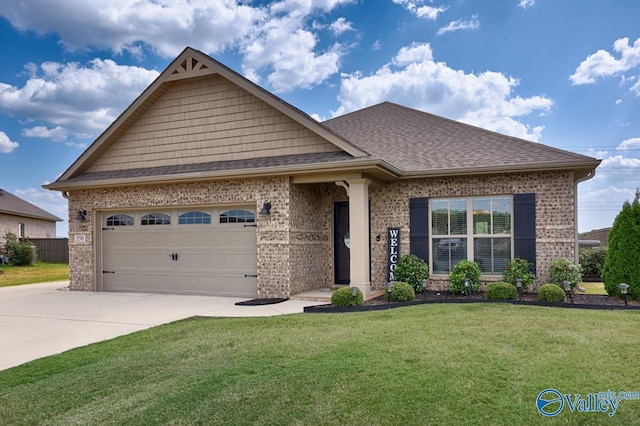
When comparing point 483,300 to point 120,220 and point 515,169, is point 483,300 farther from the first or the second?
point 120,220

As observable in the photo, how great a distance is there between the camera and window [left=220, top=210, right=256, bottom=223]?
11031mm

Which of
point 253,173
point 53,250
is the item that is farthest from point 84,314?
point 53,250

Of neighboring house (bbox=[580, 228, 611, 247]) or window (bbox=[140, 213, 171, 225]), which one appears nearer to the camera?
window (bbox=[140, 213, 171, 225])

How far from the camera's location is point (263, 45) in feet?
46.3

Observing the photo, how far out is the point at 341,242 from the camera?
12055 millimetres

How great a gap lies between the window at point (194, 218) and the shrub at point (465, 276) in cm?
601

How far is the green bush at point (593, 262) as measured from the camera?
45.0ft

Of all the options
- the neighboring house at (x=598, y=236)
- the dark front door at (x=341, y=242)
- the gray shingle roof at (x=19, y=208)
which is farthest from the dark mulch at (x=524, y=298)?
the gray shingle roof at (x=19, y=208)

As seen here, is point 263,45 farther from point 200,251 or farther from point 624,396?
point 624,396

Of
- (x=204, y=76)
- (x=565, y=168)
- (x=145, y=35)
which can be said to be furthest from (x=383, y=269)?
(x=145, y=35)

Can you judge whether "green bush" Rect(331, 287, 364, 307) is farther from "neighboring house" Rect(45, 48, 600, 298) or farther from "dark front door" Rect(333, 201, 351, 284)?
"dark front door" Rect(333, 201, 351, 284)

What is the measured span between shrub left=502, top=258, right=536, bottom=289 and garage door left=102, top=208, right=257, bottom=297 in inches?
222

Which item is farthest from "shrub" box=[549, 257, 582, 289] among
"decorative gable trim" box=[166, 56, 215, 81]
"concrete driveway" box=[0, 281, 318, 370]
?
"decorative gable trim" box=[166, 56, 215, 81]

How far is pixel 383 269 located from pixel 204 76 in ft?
21.8
